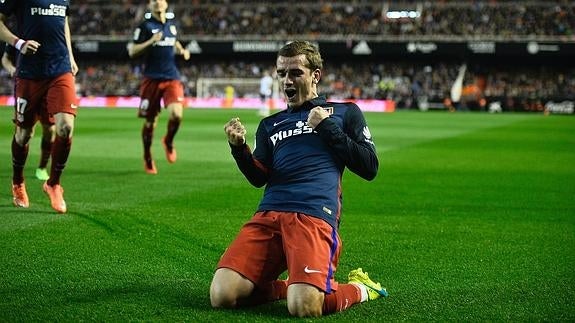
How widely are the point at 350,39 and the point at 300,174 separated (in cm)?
4394

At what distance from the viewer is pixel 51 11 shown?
27.3ft

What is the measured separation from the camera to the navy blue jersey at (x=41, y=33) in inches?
325

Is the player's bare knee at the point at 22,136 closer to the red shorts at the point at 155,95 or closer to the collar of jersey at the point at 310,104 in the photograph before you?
the red shorts at the point at 155,95

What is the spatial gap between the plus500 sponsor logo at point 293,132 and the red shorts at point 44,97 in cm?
351

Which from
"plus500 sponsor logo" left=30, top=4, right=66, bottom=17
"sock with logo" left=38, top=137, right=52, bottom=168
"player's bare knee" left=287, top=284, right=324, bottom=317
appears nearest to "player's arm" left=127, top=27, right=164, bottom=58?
"sock with logo" left=38, top=137, right=52, bottom=168

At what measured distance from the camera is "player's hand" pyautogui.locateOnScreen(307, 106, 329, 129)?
16.2 ft

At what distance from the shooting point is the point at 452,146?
747 inches

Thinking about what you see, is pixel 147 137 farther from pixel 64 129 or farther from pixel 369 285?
pixel 369 285

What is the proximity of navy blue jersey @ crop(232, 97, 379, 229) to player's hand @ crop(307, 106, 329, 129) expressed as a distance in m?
0.03

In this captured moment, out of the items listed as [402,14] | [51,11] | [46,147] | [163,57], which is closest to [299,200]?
[51,11]

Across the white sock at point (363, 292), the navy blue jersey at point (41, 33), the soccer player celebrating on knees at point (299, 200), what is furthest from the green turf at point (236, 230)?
the navy blue jersey at point (41, 33)

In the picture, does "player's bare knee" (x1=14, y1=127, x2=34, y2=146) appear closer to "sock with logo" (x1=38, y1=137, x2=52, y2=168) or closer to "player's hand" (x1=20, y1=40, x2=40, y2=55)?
"sock with logo" (x1=38, y1=137, x2=52, y2=168)

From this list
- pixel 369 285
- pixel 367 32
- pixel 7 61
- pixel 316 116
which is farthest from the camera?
pixel 367 32

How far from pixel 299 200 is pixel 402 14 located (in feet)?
151
